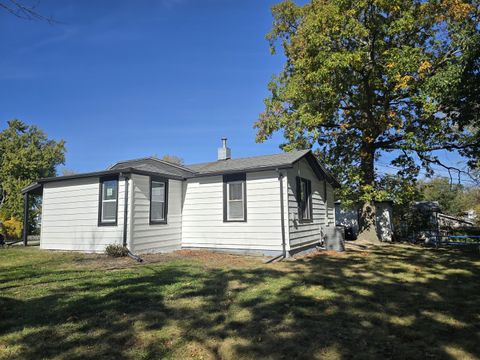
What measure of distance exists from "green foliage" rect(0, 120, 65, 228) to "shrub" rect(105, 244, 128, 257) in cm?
2069

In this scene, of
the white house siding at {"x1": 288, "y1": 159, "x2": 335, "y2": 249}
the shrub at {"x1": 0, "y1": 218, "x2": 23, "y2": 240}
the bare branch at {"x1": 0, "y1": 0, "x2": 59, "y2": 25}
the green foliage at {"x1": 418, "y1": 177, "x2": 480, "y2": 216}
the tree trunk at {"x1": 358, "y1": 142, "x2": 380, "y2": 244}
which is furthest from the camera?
the green foliage at {"x1": 418, "y1": 177, "x2": 480, "y2": 216}

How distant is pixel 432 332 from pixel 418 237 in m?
19.2

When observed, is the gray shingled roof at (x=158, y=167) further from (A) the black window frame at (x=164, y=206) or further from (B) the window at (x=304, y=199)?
(B) the window at (x=304, y=199)

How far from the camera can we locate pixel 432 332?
4324mm

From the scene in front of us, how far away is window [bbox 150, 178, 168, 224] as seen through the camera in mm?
11734

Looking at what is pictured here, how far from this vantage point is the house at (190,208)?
1099cm

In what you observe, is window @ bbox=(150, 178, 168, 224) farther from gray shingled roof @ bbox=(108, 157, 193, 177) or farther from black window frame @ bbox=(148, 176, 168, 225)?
gray shingled roof @ bbox=(108, 157, 193, 177)

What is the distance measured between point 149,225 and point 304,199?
20.3ft

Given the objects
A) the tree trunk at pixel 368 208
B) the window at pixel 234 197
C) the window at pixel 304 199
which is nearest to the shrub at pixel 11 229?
the window at pixel 234 197

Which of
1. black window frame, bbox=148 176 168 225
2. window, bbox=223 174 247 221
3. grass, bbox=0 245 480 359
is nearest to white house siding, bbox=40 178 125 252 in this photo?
black window frame, bbox=148 176 168 225

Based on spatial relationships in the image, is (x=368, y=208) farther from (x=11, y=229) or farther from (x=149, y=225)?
(x=11, y=229)

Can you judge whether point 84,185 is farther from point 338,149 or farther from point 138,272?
point 338,149

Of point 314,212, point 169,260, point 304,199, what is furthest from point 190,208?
point 314,212

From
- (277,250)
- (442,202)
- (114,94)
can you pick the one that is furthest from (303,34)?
(442,202)
